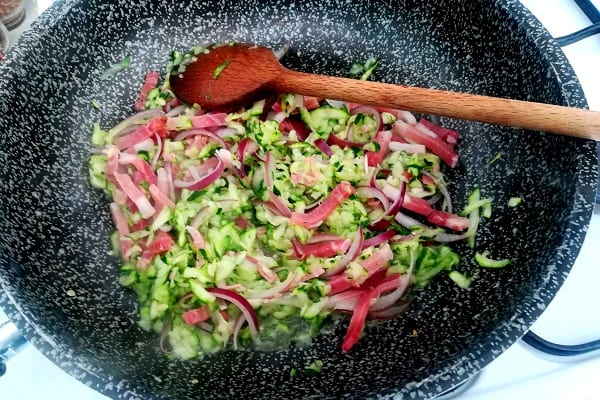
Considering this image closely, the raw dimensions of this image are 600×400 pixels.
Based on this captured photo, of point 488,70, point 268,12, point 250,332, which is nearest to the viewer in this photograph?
point 250,332

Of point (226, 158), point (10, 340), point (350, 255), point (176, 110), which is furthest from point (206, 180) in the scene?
point (10, 340)

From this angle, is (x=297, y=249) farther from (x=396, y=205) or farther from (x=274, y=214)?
(x=396, y=205)

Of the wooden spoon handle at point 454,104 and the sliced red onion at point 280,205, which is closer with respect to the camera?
the wooden spoon handle at point 454,104

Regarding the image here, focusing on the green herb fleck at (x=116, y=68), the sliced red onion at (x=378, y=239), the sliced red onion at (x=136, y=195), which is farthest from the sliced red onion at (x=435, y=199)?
the green herb fleck at (x=116, y=68)

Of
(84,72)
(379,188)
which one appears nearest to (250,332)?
(379,188)

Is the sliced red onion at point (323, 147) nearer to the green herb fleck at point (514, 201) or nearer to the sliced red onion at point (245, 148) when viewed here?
the sliced red onion at point (245, 148)

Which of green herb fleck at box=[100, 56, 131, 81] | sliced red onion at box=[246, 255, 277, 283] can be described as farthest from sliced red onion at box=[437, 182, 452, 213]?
green herb fleck at box=[100, 56, 131, 81]

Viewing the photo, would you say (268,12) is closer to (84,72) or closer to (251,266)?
(84,72)
